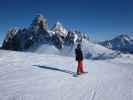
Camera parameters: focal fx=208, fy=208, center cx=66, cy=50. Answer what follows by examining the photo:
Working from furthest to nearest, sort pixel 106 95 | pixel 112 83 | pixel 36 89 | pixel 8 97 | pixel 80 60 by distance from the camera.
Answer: pixel 80 60
pixel 112 83
pixel 36 89
pixel 106 95
pixel 8 97

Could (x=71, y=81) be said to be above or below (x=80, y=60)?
below

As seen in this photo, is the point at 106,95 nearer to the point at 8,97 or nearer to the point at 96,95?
the point at 96,95

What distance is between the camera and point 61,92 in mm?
11852

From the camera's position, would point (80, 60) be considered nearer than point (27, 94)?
No

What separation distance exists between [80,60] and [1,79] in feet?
21.4

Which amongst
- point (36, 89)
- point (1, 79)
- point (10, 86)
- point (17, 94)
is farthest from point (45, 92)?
point (1, 79)

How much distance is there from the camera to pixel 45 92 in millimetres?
11711

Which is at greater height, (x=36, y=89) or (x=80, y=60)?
(x=80, y=60)

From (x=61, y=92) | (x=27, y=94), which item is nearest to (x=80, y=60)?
(x=61, y=92)

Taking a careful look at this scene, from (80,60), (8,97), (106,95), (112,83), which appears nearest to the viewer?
(8,97)

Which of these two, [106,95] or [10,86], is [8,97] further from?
[106,95]

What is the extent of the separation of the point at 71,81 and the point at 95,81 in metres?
1.79

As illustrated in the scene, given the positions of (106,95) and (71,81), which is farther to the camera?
(71,81)

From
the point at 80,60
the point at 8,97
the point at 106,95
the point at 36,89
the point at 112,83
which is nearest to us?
the point at 8,97
